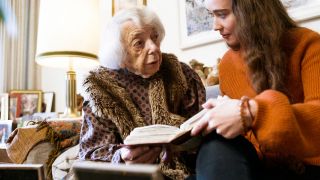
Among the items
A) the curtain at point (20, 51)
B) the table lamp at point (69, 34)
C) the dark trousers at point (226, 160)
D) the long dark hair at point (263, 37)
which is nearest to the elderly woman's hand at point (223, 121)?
the dark trousers at point (226, 160)

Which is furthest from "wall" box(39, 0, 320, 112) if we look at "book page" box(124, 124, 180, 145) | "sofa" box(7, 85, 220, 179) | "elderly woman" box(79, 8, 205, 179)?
"book page" box(124, 124, 180, 145)

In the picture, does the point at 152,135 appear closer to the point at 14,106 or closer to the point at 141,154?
the point at 141,154

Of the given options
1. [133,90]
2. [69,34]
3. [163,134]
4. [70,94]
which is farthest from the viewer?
[70,94]

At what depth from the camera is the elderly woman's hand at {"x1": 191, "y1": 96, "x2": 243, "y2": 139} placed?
2.43 feet

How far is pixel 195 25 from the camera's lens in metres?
2.17

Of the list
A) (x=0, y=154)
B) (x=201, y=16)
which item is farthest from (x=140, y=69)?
(x=0, y=154)

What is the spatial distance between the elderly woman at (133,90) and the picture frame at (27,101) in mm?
2100

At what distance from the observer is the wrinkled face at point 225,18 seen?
1.06 m

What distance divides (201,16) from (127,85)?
1.00 m

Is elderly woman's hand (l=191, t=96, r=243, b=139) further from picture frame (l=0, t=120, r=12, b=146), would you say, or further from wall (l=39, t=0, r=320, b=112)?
picture frame (l=0, t=120, r=12, b=146)

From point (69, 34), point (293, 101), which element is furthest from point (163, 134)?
point (69, 34)

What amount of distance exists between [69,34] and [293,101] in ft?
5.38

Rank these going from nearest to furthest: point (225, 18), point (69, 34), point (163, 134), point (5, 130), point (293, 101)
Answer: point (163, 134), point (293, 101), point (225, 18), point (69, 34), point (5, 130)

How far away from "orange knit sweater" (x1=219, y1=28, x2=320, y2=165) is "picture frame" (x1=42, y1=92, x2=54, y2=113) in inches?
98.0
